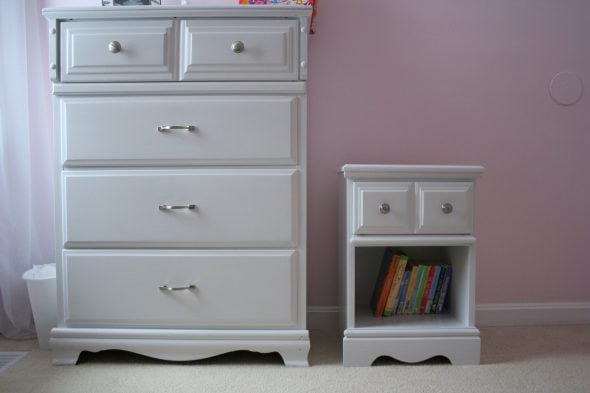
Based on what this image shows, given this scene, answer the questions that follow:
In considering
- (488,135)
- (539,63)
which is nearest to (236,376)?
(488,135)

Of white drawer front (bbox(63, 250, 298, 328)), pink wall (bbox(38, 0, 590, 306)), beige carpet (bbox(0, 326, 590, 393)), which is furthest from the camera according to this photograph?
pink wall (bbox(38, 0, 590, 306))

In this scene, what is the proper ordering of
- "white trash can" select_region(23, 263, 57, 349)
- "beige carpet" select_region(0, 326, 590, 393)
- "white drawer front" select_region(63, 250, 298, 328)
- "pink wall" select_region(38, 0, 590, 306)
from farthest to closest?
1. "pink wall" select_region(38, 0, 590, 306)
2. "white trash can" select_region(23, 263, 57, 349)
3. "white drawer front" select_region(63, 250, 298, 328)
4. "beige carpet" select_region(0, 326, 590, 393)

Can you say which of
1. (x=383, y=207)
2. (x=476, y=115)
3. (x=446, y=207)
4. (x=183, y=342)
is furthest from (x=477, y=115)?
(x=183, y=342)

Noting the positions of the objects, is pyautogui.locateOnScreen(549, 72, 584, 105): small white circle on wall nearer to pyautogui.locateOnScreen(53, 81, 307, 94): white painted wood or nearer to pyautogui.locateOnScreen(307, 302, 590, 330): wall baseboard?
pyautogui.locateOnScreen(307, 302, 590, 330): wall baseboard

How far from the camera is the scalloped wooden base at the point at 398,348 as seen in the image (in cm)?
134

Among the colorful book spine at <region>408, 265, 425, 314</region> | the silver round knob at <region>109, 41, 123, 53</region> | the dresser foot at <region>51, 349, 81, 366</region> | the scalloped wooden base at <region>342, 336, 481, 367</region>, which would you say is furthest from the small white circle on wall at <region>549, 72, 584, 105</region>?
the dresser foot at <region>51, 349, 81, 366</region>

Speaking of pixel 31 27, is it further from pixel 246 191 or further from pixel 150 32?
pixel 246 191

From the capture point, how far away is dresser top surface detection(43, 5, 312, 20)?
4.17 ft

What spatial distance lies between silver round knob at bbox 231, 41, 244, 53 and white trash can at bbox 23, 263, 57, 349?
995 mm

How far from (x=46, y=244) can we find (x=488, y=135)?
6.04 ft

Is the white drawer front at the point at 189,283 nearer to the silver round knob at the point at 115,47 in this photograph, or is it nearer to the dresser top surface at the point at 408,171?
the dresser top surface at the point at 408,171

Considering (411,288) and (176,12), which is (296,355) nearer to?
(411,288)

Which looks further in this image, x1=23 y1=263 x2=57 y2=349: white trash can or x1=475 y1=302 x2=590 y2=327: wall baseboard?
x1=475 y1=302 x2=590 y2=327: wall baseboard

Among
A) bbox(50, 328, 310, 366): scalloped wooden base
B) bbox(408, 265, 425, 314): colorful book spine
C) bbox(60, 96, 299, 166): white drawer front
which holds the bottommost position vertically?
bbox(50, 328, 310, 366): scalloped wooden base
